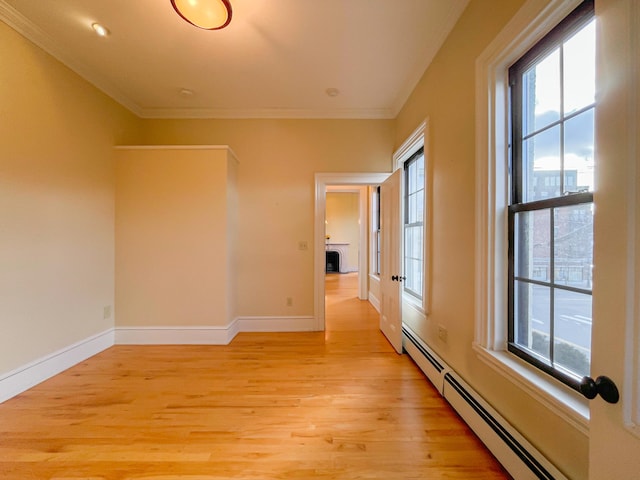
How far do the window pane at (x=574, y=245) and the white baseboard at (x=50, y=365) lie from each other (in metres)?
3.68

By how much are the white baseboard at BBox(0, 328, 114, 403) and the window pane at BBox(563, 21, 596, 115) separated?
3933 mm

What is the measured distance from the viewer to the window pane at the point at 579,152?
106 centimetres

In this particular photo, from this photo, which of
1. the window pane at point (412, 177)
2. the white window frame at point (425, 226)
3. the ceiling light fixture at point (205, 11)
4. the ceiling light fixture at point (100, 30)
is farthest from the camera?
the window pane at point (412, 177)

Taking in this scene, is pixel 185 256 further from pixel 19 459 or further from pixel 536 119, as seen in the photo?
pixel 536 119

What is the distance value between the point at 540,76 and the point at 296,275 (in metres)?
2.93

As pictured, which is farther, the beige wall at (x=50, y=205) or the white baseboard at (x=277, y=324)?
the white baseboard at (x=277, y=324)

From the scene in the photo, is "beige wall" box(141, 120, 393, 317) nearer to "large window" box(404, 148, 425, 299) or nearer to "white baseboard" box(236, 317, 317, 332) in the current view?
"white baseboard" box(236, 317, 317, 332)

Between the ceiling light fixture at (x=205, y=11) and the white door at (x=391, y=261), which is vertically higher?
the ceiling light fixture at (x=205, y=11)

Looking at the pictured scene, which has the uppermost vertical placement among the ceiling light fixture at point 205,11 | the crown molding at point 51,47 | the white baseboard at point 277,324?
the crown molding at point 51,47

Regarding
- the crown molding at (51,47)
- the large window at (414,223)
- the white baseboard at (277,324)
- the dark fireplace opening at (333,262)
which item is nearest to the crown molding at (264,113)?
the crown molding at (51,47)

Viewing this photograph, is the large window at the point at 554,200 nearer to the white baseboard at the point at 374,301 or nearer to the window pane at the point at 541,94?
the window pane at the point at 541,94

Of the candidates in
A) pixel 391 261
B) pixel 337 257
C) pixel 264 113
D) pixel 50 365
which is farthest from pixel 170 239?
pixel 337 257

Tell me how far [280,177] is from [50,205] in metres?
2.26

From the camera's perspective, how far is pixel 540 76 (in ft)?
4.37
